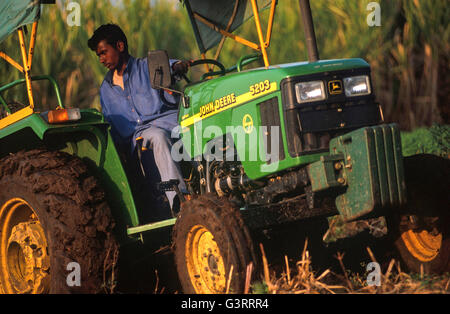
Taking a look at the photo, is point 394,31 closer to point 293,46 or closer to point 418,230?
point 293,46

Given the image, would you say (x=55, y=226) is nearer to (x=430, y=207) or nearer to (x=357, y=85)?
(x=357, y=85)

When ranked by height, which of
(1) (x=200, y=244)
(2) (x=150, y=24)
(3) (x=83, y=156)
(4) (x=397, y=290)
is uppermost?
(2) (x=150, y=24)

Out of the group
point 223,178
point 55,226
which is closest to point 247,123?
point 223,178

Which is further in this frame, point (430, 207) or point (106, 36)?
point (106, 36)

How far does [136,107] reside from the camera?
18.7 feet

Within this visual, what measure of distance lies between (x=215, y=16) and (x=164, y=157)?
6.43ft

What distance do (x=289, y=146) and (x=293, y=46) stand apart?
8885 mm

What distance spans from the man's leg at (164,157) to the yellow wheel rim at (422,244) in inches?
68.6

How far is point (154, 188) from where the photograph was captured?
5.35 meters

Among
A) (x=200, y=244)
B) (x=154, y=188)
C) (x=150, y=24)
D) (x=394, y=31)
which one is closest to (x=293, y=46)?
(x=394, y=31)

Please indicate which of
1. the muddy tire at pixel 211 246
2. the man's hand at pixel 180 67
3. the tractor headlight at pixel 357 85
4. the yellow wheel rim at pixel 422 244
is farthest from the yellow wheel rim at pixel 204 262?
the yellow wheel rim at pixel 422 244

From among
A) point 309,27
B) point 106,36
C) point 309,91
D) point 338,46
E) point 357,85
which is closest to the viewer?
point 309,91

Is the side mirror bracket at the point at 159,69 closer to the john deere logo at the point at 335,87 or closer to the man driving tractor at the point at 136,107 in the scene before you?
the man driving tractor at the point at 136,107

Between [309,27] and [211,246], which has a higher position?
[309,27]
